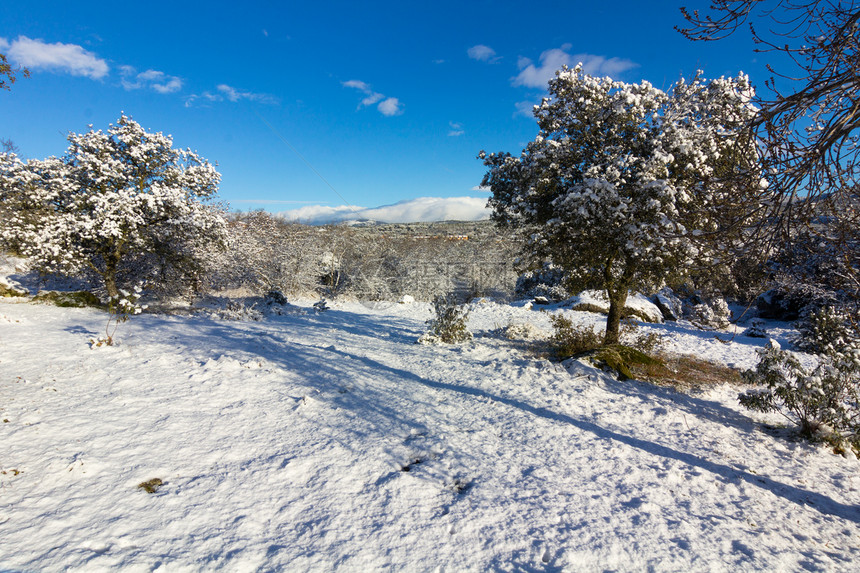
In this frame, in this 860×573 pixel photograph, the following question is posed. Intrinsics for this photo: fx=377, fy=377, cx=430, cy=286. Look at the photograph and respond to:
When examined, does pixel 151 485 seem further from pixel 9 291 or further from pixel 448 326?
pixel 9 291

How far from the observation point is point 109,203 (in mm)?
10297

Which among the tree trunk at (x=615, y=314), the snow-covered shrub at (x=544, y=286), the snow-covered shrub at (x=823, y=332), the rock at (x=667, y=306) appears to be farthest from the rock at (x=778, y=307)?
the tree trunk at (x=615, y=314)

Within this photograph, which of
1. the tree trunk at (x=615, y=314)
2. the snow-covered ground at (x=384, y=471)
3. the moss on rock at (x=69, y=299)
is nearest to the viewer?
the snow-covered ground at (x=384, y=471)

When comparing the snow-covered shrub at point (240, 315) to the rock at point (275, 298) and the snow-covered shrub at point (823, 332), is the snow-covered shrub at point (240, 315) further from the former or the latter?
the snow-covered shrub at point (823, 332)

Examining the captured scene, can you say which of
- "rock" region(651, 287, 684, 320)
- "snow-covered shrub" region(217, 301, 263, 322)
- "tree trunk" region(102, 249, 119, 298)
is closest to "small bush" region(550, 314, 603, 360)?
"snow-covered shrub" region(217, 301, 263, 322)

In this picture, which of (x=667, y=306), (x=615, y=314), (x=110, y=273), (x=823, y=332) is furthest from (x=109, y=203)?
(x=667, y=306)

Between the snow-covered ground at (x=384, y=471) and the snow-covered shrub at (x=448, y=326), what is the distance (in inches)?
104

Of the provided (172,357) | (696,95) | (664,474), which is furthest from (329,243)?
(664,474)

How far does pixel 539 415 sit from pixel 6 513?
5686 millimetres

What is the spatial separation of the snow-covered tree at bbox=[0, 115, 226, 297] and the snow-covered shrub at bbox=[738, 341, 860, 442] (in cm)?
1359

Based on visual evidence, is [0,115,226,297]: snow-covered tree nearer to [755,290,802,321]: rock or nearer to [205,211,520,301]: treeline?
[205,211,520,301]: treeline

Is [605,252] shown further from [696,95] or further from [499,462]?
[499,462]

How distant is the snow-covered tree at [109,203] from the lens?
10.1m

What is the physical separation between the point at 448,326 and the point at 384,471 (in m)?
5.94
